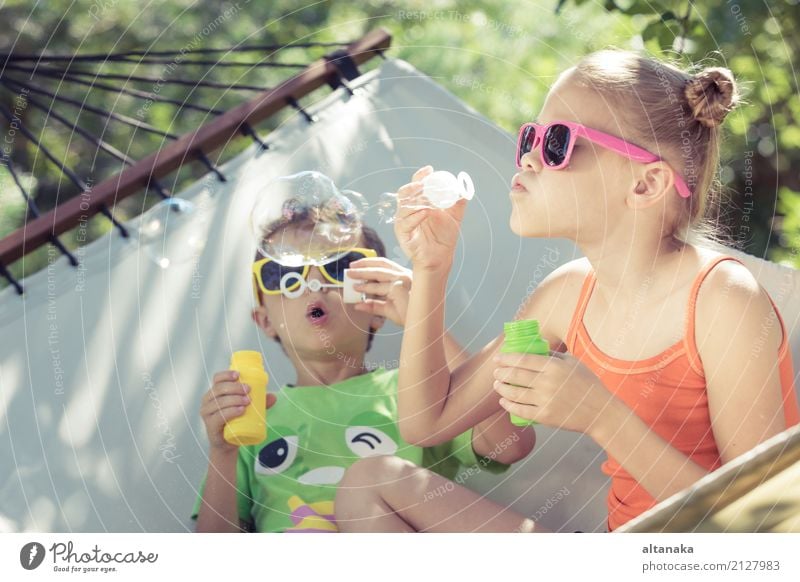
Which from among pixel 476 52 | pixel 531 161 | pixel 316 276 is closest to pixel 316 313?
pixel 316 276

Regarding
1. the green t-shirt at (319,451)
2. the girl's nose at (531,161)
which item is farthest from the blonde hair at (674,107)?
the green t-shirt at (319,451)

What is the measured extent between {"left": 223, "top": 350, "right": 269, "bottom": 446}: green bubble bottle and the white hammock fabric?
198 mm

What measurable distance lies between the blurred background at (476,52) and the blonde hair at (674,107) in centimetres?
52

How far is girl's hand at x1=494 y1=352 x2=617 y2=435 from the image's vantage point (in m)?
1.12

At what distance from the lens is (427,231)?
131 cm

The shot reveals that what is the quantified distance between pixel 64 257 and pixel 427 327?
71 centimetres

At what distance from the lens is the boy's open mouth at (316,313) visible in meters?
1.57

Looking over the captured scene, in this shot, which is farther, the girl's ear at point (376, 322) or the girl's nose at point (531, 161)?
the girl's ear at point (376, 322)

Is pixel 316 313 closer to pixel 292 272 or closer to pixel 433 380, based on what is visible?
pixel 292 272

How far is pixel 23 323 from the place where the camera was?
1.68 meters

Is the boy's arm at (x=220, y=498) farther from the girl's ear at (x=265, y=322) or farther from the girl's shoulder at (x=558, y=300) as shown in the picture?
the girl's shoulder at (x=558, y=300)

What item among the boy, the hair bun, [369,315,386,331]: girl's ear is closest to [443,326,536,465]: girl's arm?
the boy

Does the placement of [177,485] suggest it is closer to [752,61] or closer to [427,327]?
[427,327]

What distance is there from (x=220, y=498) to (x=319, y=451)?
162 mm
